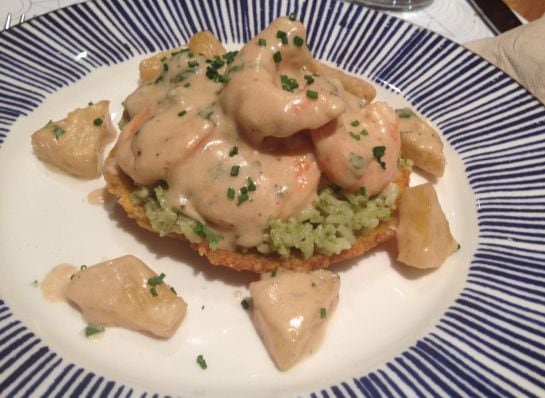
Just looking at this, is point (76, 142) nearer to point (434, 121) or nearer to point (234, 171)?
point (234, 171)

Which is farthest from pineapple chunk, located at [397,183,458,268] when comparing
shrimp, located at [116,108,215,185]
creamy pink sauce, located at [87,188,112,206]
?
creamy pink sauce, located at [87,188,112,206]

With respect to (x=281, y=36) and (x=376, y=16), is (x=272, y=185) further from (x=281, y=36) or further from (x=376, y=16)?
(x=376, y=16)

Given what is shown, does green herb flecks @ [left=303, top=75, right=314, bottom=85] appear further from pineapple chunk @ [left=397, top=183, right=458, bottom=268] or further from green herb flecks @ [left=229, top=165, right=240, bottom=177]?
pineapple chunk @ [left=397, top=183, right=458, bottom=268]

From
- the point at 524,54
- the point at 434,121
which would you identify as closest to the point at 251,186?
the point at 434,121

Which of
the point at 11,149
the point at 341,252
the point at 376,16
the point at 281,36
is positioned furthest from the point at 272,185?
the point at 376,16

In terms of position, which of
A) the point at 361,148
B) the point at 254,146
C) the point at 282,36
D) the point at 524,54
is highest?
the point at 282,36

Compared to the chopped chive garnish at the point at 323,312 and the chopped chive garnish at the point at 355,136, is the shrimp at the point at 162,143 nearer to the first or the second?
the chopped chive garnish at the point at 355,136
